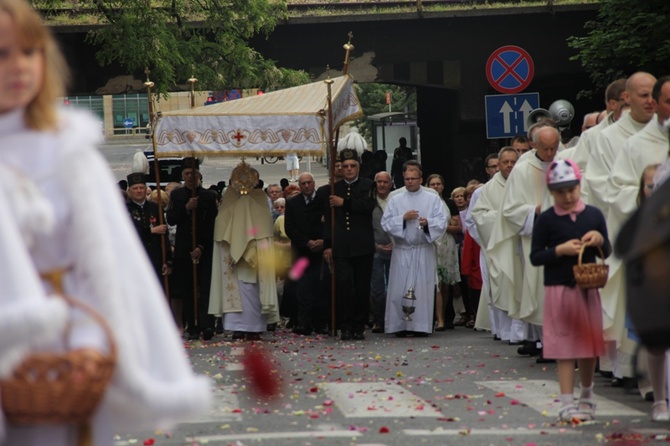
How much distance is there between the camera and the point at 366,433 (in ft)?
29.5

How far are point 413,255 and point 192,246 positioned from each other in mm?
2688

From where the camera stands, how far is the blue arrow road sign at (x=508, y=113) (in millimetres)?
19859

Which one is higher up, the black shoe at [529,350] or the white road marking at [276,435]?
the white road marking at [276,435]

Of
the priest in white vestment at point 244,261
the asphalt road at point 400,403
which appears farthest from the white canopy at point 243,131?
the asphalt road at point 400,403

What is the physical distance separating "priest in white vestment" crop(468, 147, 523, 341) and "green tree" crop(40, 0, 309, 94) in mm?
7128

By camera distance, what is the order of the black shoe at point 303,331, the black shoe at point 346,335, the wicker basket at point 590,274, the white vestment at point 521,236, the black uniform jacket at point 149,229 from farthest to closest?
the black shoe at point 303,331
the black uniform jacket at point 149,229
the black shoe at point 346,335
the white vestment at point 521,236
the wicker basket at point 590,274

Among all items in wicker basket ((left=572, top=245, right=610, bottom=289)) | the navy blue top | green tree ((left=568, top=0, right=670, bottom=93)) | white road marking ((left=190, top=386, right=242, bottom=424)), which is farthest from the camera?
green tree ((left=568, top=0, right=670, bottom=93))

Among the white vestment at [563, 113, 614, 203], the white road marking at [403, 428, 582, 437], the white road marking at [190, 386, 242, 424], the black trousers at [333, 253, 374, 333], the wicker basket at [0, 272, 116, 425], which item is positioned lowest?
the white road marking at [190, 386, 242, 424]

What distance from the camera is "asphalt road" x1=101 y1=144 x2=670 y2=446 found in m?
8.84

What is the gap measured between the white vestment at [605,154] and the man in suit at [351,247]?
5439mm

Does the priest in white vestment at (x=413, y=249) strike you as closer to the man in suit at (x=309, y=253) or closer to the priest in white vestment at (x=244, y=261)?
the man in suit at (x=309, y=253)

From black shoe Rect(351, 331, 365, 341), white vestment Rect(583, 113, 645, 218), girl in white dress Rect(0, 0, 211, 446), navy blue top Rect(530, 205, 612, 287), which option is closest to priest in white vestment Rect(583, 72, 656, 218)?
white vestment Rect(583, 113, 645, 218)

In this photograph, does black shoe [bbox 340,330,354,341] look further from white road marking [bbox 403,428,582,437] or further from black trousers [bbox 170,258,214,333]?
white road marking [bbox 403,428,582,437]

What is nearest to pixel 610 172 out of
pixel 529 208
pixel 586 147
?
pixel 586 147
